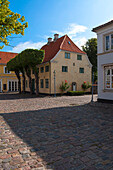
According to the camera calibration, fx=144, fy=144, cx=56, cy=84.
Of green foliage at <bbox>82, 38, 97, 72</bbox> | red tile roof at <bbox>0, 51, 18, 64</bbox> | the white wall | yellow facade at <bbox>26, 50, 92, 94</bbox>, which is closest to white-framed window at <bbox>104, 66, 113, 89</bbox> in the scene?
the white wall

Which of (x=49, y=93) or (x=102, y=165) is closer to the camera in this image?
(x=102, y=165)

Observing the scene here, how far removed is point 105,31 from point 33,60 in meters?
11.1

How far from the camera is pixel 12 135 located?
5090 mm

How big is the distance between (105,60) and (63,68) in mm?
11666

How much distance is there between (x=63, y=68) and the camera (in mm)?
24359

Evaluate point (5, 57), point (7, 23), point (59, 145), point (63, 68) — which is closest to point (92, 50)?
point (63, 68)

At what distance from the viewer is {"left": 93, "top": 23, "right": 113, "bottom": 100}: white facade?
41.9 feet

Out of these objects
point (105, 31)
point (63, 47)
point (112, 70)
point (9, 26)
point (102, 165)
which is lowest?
point (102, 165)

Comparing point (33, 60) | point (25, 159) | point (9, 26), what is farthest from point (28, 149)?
point (33, 60)

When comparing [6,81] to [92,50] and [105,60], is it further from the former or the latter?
[105,60]

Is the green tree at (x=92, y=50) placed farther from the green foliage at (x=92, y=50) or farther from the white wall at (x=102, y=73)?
the white wall at (x=102, y=73)

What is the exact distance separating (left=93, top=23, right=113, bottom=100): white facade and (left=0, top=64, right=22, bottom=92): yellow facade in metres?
25.9

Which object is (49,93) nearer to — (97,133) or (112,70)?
(112,70)

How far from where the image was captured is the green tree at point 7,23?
8172 mm
